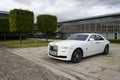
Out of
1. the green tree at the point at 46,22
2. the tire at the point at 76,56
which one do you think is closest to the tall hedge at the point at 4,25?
the green tree at the point at 46,22

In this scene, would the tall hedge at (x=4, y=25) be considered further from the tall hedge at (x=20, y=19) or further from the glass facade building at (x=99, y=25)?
the glass facade building at (x=99, y=25)

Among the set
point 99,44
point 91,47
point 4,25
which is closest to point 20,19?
point 4,25

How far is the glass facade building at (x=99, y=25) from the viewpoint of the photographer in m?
32.9

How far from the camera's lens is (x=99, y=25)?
36594mm

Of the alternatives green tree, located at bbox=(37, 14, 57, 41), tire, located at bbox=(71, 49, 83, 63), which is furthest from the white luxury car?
green tree, located at bbox=(37, 14, 57, 41)

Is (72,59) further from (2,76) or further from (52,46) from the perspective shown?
(2,76)

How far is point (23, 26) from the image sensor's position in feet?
55.0

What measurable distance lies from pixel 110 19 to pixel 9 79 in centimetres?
3507

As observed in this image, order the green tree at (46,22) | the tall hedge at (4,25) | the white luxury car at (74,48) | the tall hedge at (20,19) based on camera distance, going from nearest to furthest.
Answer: the white luxury car at (74,48)
the tall hedge at (20,19)
the green tree at (46,22)
the tall hedge at (4,25)

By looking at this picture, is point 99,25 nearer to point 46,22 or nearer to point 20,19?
point 46,22

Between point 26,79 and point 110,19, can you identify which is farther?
point 110,19

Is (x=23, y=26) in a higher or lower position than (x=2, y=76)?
higher

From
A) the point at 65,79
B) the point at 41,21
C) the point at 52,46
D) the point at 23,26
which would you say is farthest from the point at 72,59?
the point at 41,21

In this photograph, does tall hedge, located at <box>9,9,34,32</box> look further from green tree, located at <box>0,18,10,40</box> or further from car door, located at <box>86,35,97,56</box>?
car door, located at <box>86,35,97,56</box>
